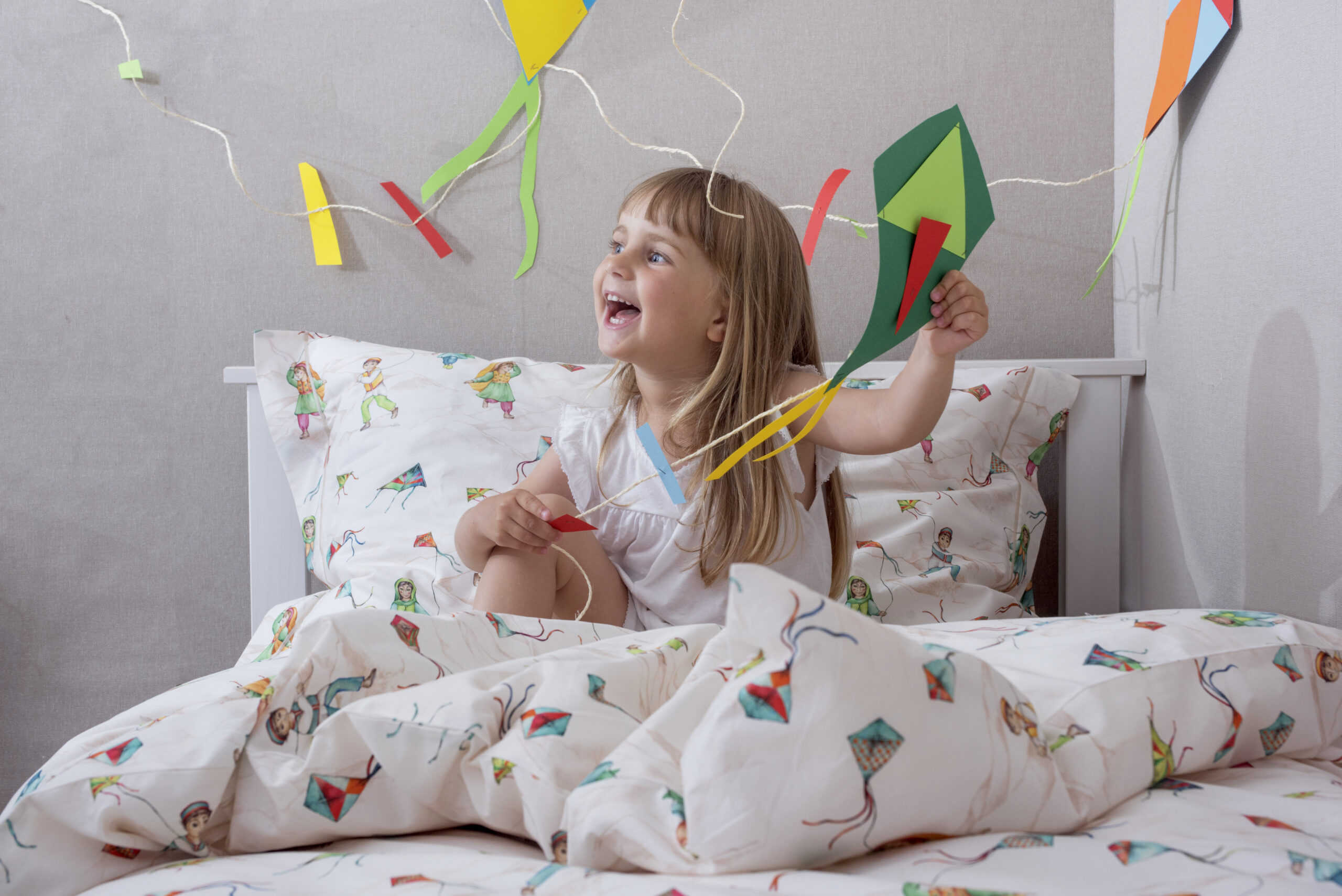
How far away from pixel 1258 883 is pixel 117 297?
1573 mm

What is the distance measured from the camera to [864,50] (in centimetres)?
132

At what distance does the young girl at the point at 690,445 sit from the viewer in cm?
101

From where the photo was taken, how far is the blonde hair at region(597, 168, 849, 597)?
1.01 metres

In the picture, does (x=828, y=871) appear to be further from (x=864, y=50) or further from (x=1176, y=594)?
(x=864, y=50)

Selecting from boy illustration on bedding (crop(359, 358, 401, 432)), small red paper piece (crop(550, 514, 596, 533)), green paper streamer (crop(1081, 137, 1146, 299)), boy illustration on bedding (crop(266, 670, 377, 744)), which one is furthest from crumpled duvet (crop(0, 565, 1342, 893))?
green paper streamer (crop(1081, 137, 1146, 299))

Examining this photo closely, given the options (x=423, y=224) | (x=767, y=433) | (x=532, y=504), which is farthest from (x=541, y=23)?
(x=767, y=433)

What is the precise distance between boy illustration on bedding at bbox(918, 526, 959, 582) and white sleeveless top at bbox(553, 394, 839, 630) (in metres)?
0.12

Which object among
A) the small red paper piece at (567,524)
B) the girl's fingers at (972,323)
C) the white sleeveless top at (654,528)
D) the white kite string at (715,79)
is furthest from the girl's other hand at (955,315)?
the white kite string at (715,79)

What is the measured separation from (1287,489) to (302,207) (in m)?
1.33

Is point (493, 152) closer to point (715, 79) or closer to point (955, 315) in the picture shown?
point (715, 79)

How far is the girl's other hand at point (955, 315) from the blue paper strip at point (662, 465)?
9.8 inches

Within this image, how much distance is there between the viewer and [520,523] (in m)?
0.91

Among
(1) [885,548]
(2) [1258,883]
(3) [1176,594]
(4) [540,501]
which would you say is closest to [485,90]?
(4) [540,501]

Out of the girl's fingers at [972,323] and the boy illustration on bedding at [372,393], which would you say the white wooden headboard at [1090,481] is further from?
the boy illustration on bedding at [372,393]
